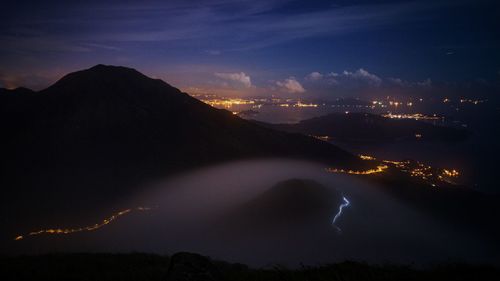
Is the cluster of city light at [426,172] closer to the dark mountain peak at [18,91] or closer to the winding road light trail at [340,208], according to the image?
the winding road light trail at [340,208]

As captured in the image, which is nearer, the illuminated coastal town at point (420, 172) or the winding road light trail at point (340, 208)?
the winding road light trail at point (340, 208)

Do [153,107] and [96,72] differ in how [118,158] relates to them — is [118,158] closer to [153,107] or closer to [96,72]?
[153,107]

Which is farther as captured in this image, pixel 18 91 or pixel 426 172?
Result: pixel 18 91

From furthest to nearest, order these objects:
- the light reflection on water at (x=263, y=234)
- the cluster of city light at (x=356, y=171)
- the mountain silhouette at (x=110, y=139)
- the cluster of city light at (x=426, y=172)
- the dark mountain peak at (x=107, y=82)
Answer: the dark mountain peak at (x=107, y=82) < the cluster of city light at (x=426, y=172) < the cluster of city light at (x=356, y=171) < the mountain silhouette at (x=110, y=139) < the light reflection on water at (x=263, y=234)

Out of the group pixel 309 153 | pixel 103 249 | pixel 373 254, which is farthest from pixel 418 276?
pixel 309 153

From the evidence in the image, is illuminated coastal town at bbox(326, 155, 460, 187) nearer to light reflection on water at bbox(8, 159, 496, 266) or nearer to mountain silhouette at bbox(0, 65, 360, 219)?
mountain silhouette at bbox(0, 65, 360, 219)

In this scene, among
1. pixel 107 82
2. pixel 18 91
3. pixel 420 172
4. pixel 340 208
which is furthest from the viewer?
pixel 107 82

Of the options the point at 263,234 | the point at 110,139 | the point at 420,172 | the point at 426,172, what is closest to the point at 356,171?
the point at 420,172

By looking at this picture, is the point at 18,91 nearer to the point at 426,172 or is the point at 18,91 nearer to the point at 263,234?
the point at 263,234

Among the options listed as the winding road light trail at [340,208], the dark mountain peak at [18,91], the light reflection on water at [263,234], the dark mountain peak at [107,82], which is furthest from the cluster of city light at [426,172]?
the dark mountain peak at [18,91]
